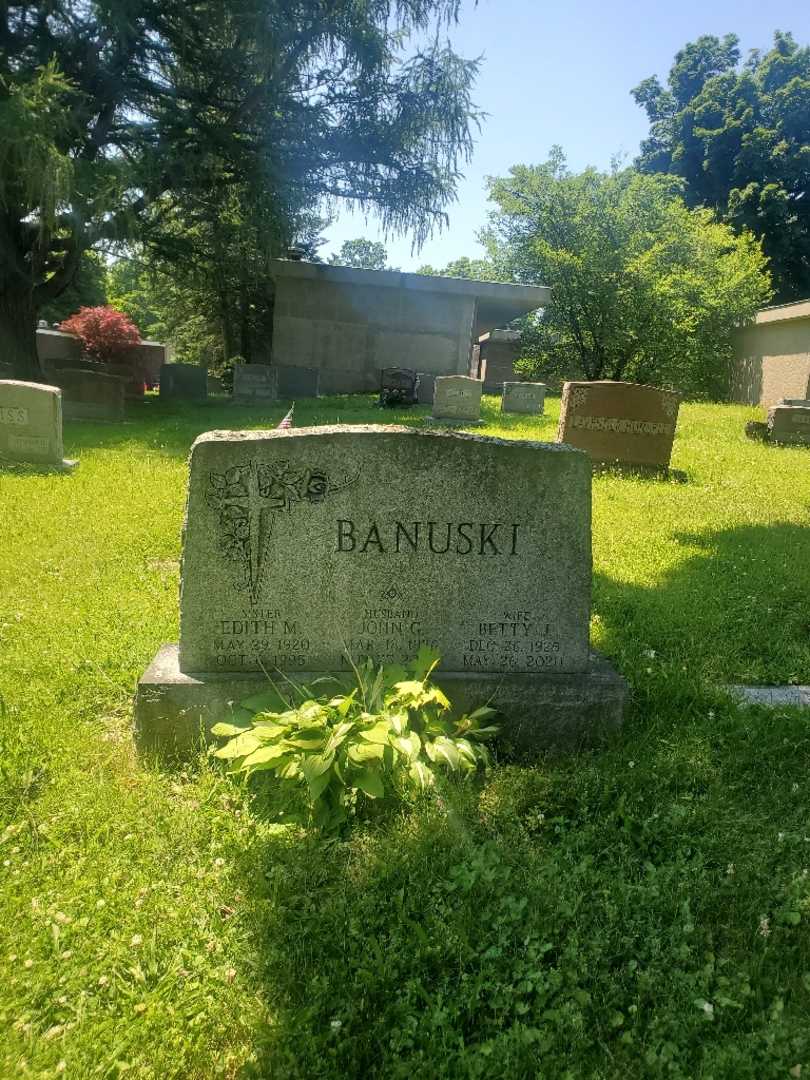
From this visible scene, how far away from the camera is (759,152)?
35.3 meters

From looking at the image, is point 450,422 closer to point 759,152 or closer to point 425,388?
point 425,388

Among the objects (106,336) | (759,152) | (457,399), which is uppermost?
(759,152)

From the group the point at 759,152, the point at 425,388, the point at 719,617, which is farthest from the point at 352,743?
the point at 759,152

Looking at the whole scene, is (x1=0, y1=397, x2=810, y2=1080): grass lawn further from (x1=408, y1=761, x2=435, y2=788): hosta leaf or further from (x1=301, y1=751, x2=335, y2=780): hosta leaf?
(x1=301, y1=751, x2=335, y2=780): hosta leaf

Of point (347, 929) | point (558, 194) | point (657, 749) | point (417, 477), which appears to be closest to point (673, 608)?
point (657, 749)

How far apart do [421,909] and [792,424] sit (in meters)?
14.4

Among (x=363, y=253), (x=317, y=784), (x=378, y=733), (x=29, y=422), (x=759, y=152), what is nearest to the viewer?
(x=317, y=784)

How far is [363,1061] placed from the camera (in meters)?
1.79

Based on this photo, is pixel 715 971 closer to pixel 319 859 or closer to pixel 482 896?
pixel 482 896

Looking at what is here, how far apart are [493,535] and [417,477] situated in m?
0.44

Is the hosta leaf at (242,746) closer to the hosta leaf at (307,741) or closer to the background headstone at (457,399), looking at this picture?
the hosta leaf at (307,741)

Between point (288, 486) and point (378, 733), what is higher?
point (288, 486)

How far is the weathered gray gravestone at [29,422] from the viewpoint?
9281 mm

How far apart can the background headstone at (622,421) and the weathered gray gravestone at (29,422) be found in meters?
6.96
